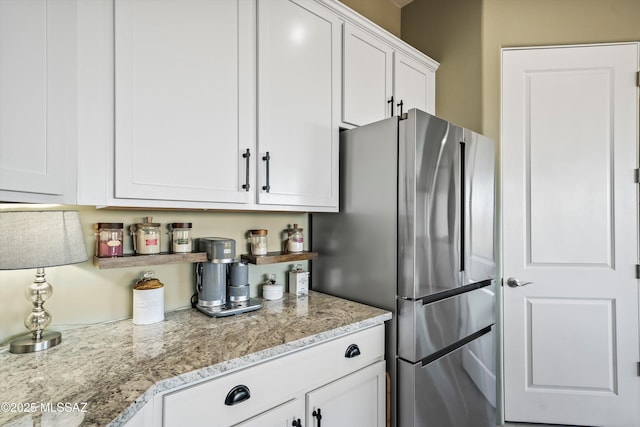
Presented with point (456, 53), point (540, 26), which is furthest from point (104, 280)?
point (540, 26)

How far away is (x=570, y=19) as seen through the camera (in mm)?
2186

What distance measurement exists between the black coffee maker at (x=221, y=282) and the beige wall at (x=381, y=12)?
6.43 ft

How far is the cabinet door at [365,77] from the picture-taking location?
1.80 meters

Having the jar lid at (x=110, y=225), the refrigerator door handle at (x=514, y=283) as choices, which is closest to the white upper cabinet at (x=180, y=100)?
the jar lid at (x=110, y=225)

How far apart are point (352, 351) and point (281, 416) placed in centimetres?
37

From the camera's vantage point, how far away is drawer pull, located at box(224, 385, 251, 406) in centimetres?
103

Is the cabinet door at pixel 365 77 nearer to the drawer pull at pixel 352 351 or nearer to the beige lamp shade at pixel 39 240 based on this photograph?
the drawer pull at pixel 352 351

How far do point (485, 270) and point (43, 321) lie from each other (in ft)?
6.47

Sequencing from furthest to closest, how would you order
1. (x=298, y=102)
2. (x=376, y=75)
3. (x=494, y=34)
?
1. (x=494, y=34)
2. (x=376, y=75)
3. (x=298, y=102)

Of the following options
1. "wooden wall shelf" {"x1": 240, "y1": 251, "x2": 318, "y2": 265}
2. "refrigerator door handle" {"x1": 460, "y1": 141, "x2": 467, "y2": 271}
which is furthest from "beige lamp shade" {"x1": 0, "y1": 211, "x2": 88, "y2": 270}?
"refrigerator door handle" {"x1": 460, "y1": 141, "x2": 467, "y2": 271}

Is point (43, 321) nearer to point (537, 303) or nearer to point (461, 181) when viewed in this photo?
point (461, 181)

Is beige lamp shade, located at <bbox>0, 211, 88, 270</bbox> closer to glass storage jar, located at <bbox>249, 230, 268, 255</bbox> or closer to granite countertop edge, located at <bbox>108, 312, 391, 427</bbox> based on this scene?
granite countertop edge, located at <bbox>108, 312, 391, 427</bbox>

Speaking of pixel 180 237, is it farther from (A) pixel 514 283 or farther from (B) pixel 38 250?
(A) pixel 514 283

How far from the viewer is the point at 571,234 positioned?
213 centimetres
